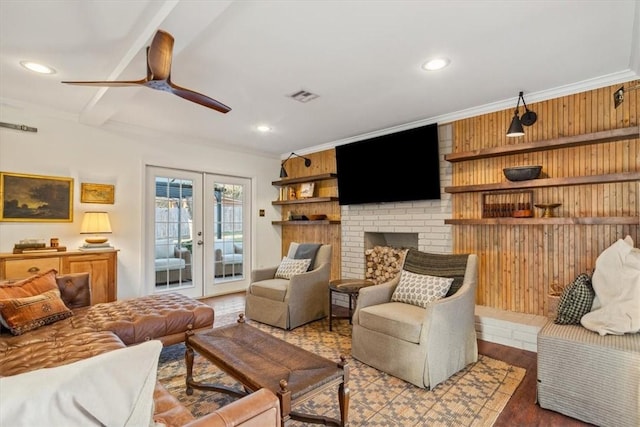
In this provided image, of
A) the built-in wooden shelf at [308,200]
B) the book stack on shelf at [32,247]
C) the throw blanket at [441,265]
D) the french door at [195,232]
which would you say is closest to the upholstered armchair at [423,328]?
the throw blanket at [441,265]

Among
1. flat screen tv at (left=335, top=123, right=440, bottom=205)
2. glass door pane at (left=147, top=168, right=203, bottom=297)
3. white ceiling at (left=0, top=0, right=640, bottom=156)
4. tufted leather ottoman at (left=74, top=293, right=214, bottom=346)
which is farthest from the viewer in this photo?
glass door pane at (left=147, top=168, right=203, bottom=297)

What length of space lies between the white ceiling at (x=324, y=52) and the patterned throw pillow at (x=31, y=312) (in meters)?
1.81

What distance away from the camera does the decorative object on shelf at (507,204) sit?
3307mm

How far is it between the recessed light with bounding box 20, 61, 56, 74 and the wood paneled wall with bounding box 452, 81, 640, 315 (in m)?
4.01

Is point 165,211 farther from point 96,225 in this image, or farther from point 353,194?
point 353,194

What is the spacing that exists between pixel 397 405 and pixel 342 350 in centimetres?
92

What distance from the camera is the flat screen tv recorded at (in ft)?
13.0

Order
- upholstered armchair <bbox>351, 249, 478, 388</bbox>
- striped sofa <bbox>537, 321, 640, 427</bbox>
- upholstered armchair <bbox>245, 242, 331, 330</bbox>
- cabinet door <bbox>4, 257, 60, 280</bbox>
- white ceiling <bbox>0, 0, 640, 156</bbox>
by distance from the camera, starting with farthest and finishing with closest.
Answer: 1. upholstered armchair <bbox>245, 242, 331, 330</bbox>
2. cabinet door <bbox>4, 257, 60, 280</bbox>
3. upholstered armchair <bbox>351, 249, 478, 388</bbox>
4. white ceiling <bbox>0, 0, 640, 156</bbox>
5. striped sofa <bbox>537, 321, 640, 427</bbox>

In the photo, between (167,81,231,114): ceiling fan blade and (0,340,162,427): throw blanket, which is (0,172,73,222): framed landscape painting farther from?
(0,340,162,427): throw blanket

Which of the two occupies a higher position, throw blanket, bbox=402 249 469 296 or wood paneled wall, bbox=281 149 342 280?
wood paneled wall, bbox=281 149 342 280

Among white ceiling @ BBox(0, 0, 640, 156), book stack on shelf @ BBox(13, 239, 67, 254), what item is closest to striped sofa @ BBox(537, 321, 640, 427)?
white ceiling @ BBox(0, 0, 640, 156)

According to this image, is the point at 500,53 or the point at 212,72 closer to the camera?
the point at 500,53

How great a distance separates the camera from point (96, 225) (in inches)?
151

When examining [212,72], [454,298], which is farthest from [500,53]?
[212,72]
